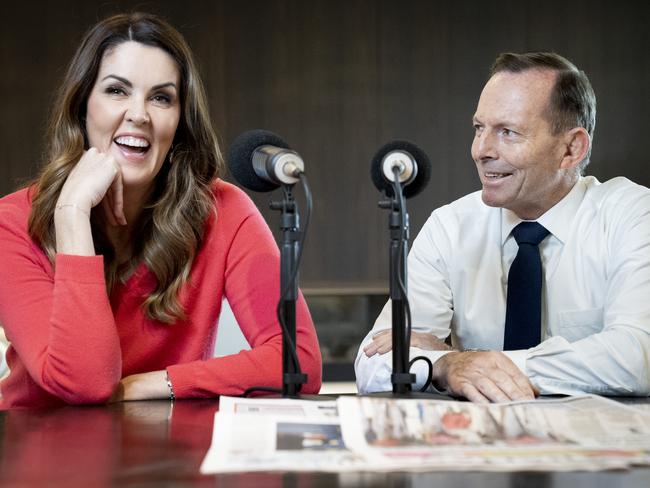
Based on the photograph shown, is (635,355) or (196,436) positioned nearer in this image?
(196,436)

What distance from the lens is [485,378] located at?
1527 mm

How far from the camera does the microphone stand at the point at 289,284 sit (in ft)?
4.52

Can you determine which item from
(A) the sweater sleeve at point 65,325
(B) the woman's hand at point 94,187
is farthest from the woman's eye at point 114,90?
(A) the sweater sleeve at point 65,325

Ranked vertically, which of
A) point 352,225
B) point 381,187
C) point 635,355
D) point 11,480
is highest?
point 381,187

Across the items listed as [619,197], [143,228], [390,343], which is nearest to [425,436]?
[390,343]

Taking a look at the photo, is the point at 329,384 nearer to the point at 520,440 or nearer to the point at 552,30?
the point at 552,30

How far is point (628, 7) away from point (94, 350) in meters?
4.96

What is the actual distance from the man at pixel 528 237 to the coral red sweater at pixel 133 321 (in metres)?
0.27

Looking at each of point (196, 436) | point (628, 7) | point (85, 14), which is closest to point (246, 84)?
point (85, 14)

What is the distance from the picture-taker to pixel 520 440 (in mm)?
1088

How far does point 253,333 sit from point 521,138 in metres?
0.81

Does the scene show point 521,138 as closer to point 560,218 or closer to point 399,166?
point 560,218

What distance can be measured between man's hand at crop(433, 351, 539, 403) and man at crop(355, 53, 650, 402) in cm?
23

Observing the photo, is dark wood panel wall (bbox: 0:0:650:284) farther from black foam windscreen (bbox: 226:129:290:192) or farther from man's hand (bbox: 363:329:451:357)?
black foam windscreen (bbox: 226:129:290:192)
